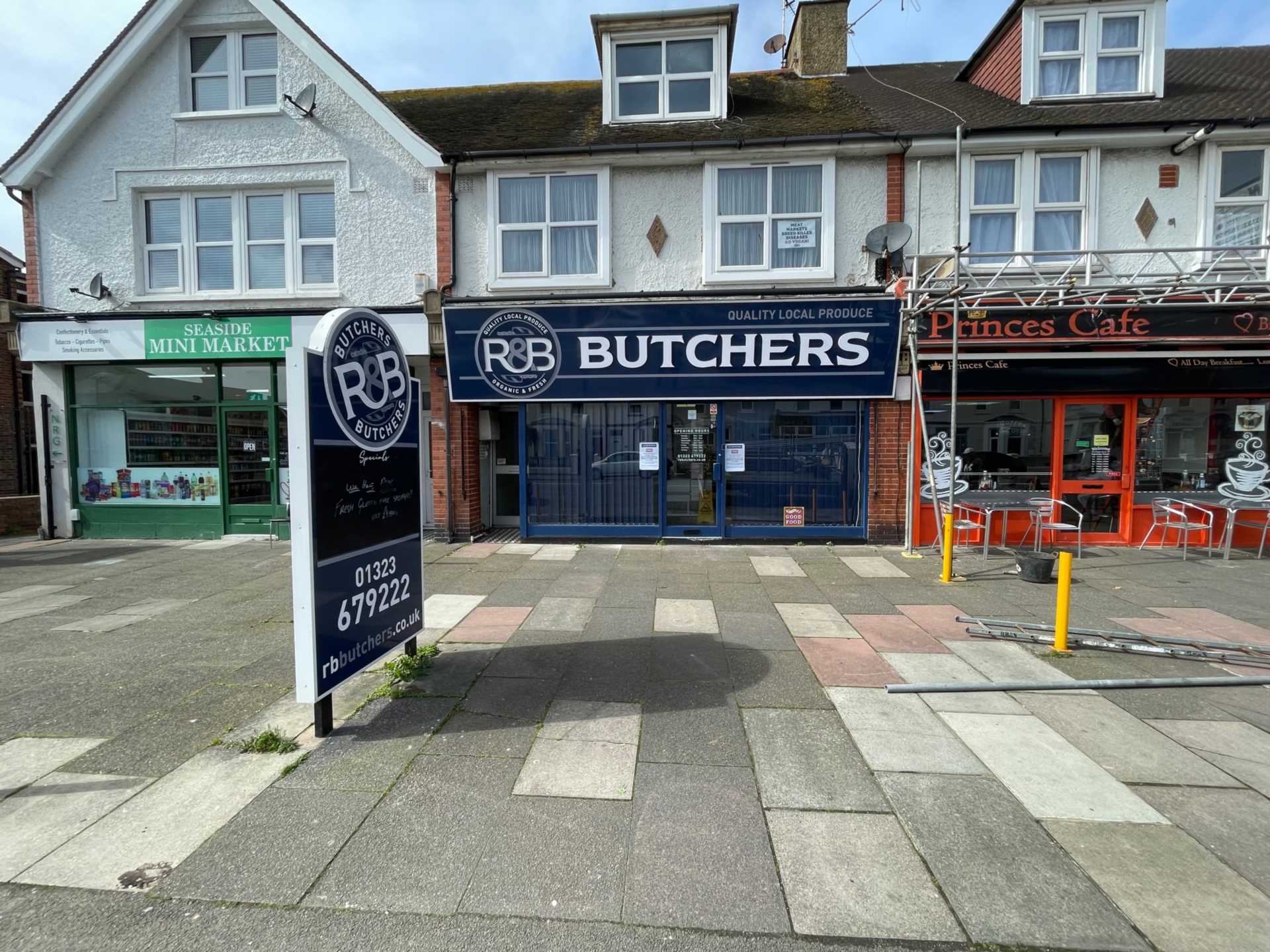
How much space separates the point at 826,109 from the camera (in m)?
10.1

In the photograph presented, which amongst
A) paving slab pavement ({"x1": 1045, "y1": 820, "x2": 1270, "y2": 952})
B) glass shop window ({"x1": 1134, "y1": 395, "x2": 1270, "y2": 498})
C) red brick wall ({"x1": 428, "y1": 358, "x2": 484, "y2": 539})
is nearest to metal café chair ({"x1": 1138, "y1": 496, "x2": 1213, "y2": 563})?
glass shop window ({"x1": 1134, "y1": 395, "x2": 1270, "y2": 498})

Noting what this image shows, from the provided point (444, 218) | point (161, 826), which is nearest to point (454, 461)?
point (444, 218)

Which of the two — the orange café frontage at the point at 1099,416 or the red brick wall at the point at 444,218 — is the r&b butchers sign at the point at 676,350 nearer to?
the red brick wall at the point at 444,218

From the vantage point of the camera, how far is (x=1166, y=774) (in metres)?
3.08

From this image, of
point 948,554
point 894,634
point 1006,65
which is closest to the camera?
point 894,634

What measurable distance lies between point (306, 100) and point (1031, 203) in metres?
11.3

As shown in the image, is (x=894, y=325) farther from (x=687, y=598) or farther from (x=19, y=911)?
(x=19, y=911)

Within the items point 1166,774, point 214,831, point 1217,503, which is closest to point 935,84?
point 1217,503

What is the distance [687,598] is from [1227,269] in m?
8.91

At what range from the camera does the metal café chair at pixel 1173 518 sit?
8.72 meters

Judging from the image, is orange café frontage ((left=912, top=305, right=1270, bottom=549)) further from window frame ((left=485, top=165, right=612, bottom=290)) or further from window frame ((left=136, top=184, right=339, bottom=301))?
window frame ((left=136, top=184, right=339, bottom=301))

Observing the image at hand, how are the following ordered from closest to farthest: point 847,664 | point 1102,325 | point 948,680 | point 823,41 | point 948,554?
1. point 948,680
2. point 847,664
3. point 948,554
4. point 1102,325
5. point 823,41

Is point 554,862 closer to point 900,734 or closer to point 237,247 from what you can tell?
point 900,734

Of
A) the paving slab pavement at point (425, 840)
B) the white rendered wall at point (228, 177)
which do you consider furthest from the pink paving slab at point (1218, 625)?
the white rendered wall at point (228, 177)
